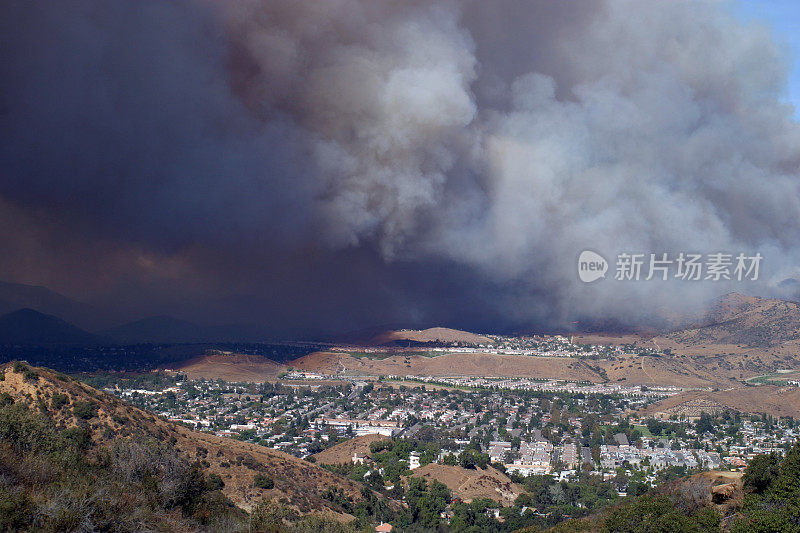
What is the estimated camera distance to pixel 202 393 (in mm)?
53000

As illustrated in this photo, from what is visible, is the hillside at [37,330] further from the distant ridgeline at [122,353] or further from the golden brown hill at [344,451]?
the golden brown hill at [344,451]

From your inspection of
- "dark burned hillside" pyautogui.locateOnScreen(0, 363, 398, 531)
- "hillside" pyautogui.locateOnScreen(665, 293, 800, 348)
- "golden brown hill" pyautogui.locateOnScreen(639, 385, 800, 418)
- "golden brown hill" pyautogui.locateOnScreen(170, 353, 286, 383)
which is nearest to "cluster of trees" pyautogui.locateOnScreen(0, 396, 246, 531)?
"dark burned hillside" pyautogui.locateOnScreen(0, 363, 398, 531)

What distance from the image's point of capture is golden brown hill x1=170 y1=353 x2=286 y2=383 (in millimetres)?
62469

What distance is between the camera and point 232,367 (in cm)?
6531

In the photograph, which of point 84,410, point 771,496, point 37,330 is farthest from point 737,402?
point 37,330

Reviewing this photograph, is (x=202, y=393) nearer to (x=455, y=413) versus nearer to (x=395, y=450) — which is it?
(x=455, y=413)

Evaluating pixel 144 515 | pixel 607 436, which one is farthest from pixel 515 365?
pixel 144 515

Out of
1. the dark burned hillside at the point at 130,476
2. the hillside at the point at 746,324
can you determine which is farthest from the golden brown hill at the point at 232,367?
the hillside at the point at 746,324

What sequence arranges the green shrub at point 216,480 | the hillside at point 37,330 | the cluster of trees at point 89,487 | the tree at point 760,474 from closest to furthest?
1. the cluster of trees at point 89,487
2. the tree at point 760,474
3. the green shrub at point 216,480
4. the hillside at point 37,330

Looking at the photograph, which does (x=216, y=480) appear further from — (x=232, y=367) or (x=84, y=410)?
(x=232, y=367)

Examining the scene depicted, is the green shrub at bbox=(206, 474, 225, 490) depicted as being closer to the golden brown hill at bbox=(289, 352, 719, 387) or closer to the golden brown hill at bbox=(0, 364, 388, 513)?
the golden brown hill at bbox=(0, 364, 388, 513)

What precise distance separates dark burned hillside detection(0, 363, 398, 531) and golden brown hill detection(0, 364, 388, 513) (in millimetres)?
38

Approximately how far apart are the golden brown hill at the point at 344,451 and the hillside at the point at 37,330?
55140 mm

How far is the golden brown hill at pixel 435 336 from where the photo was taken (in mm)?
83625
